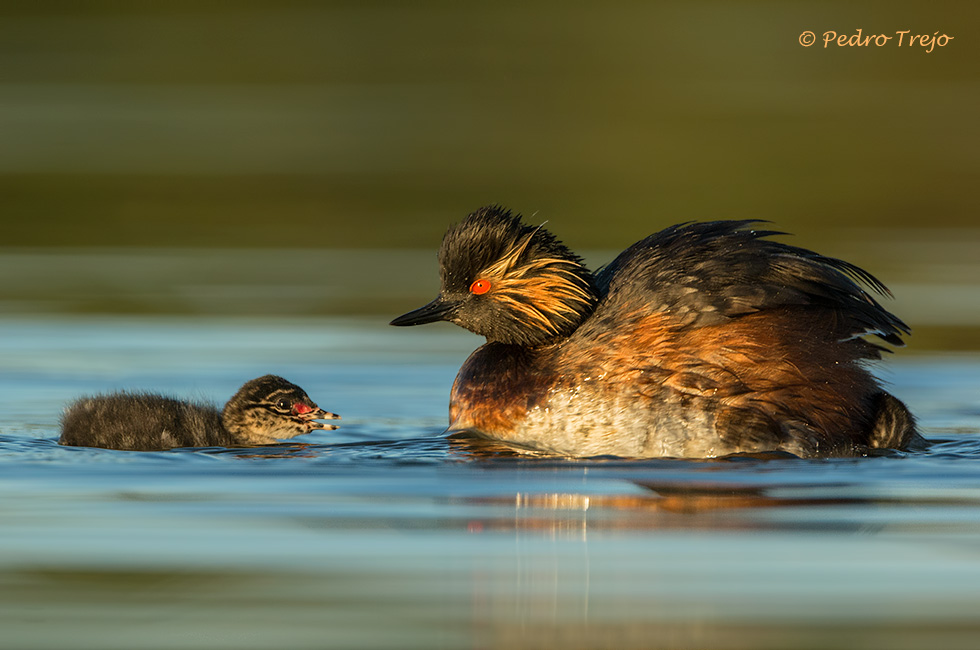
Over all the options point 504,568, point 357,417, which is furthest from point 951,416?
point 504,568

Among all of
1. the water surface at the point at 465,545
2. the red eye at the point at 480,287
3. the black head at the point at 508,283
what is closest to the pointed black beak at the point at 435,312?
the black head at the point at 508,283

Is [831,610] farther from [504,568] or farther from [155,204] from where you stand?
[155,204]

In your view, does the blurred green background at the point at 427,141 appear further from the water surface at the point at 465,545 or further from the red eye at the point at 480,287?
the water surface at the point at 465,545

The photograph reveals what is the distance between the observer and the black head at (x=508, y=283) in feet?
29.0

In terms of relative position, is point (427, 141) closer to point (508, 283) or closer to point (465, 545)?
point (508, 283)

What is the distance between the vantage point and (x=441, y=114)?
2469cm

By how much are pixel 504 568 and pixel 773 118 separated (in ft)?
58.8

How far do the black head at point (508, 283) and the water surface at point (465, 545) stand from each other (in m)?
0.66

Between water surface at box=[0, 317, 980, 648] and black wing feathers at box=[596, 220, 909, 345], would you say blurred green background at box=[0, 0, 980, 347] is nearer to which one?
black wing feathers at box=[596, 220, 909, 345]

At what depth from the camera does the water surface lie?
5.11 meters

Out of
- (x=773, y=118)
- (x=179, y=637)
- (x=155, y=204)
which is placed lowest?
(x=179, y=637)

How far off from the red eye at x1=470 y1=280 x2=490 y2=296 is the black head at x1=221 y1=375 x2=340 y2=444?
942mm

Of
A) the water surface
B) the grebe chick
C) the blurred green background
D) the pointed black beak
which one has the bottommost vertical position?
the water surface

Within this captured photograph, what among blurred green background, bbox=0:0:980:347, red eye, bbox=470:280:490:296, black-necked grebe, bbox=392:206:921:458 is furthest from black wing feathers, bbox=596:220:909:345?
blurred green background, bbox=0:0:980:347
